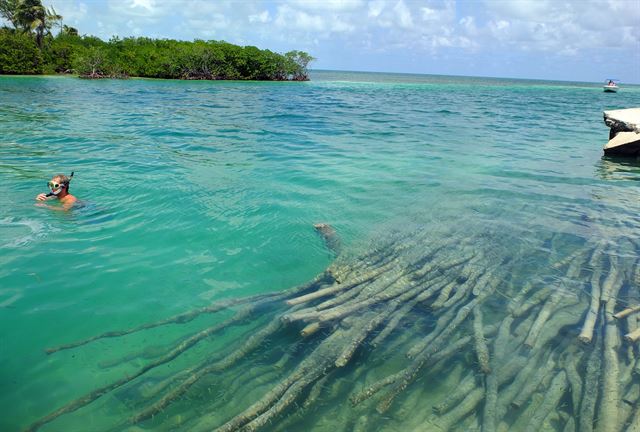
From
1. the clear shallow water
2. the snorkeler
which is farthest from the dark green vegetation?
the snorkeler

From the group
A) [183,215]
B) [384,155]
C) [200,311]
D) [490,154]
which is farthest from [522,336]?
[490,154]

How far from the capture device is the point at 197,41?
8212cm

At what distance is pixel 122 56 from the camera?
230ft

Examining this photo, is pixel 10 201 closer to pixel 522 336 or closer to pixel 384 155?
pixel 522 336

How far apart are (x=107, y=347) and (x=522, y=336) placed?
4479 mm

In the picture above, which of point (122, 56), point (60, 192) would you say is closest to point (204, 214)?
point (60, 192)

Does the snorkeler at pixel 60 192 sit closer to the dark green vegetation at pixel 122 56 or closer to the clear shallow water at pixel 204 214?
the clear shallow water at pixel 204 214

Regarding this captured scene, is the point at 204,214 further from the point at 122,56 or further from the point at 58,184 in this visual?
the point at 122,56

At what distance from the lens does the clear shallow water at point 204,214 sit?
191 inches

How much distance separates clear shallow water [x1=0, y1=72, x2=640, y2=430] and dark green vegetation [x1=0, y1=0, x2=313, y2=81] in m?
50.8

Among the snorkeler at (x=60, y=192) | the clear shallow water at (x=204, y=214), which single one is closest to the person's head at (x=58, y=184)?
the snorkeler at (x=60, y=192)

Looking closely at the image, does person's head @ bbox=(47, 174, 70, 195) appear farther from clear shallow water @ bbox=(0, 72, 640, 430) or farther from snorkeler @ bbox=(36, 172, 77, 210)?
clear shallow water @ bbox=(0, 72, 640, 430)

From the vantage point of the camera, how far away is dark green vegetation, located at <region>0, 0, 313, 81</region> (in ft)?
200

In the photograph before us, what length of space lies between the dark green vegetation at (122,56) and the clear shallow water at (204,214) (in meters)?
50.8
